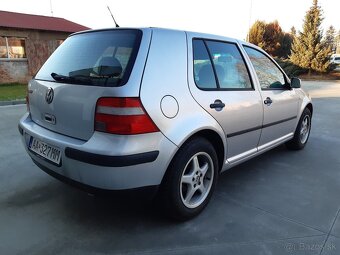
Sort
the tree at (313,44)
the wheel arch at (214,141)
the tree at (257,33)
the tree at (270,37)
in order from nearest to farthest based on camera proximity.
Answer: the wheel arch at (214,141)
the tree at (313,44)
the tree at (257,33)
the tree at (270,37)

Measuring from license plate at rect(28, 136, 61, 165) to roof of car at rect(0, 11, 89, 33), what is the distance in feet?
47.7

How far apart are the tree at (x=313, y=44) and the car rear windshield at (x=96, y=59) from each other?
968 inches

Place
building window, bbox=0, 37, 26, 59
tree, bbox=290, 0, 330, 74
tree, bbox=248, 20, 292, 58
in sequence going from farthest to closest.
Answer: tree, bbox=248, 20, 292, 58 < tree, bbox=290, 0, 330, 74 < building window, bbox=0, 37, 26, 59

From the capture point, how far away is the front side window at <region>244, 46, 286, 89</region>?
3518 mm

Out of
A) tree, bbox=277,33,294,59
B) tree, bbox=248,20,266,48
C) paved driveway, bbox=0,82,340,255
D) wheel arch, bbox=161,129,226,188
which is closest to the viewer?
paved driveway, bbox=0,82,340,255

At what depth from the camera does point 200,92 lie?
2.63 metres

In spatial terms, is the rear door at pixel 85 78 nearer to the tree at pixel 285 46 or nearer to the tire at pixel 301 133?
the tire at pixel 301 133

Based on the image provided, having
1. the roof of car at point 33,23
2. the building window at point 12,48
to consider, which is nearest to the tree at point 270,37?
the roof of car at point 33,23

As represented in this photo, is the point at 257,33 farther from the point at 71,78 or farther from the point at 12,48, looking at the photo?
the point at 71,78

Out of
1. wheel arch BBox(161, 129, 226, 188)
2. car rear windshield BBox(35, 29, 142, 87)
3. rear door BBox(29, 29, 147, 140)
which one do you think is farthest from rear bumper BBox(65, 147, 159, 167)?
car rear windshield BBox(35, 29, 142, 87)

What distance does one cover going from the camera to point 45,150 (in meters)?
2.54

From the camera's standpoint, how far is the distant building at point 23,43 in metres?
15.3

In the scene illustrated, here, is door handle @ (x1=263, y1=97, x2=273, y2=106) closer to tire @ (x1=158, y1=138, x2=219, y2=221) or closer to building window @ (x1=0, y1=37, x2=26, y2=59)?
tire @ (x1=158, y1=138, x2=219, y2=221)

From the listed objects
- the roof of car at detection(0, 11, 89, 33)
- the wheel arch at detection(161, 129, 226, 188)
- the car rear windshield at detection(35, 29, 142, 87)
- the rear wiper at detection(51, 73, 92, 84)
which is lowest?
the wheel arch at detection(161, 129, 226, 188)
